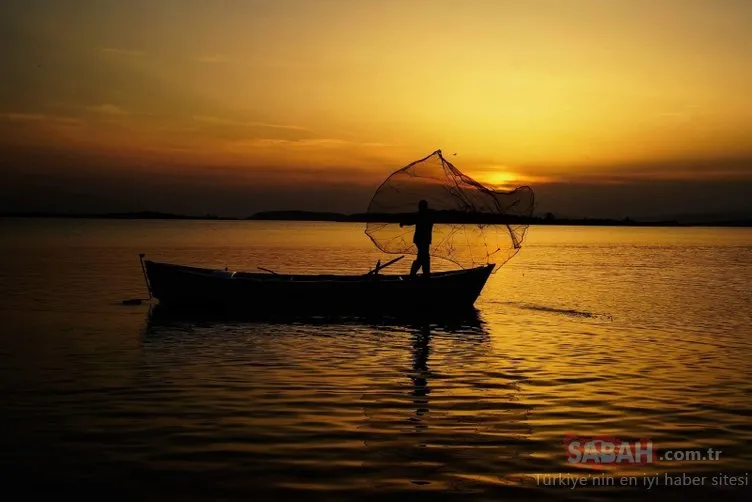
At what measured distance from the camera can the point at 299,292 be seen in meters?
23.0

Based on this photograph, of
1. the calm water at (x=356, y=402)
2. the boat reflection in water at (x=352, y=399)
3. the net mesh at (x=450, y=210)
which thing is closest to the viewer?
the calm water at (x=356, y=402)

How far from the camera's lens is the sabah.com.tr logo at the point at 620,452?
8.73 meters

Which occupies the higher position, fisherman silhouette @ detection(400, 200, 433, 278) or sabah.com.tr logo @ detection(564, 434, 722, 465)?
fisherman silhouette @ detection(400, 200, 433, 278)

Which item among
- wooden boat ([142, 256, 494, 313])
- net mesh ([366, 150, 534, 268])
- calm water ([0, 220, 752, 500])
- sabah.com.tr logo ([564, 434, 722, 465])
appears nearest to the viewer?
calm water ([0, 220, 752, 500])

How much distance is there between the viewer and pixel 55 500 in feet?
24.4

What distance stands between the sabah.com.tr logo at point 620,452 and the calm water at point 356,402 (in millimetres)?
193

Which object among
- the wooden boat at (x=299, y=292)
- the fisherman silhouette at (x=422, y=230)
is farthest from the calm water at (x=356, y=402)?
the fisherman silhouette at (x=422, y=230)

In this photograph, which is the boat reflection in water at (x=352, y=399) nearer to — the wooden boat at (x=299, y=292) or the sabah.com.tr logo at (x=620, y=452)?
the sabah.com.tr logo at (x=620, y=452)

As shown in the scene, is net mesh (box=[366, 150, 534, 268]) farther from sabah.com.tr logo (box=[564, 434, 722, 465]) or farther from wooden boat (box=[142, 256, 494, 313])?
sabah.com.tr logo (box=[564, 434, 722, 465])

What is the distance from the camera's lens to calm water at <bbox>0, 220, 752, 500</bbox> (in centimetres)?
809

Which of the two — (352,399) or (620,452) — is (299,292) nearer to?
(352,399)

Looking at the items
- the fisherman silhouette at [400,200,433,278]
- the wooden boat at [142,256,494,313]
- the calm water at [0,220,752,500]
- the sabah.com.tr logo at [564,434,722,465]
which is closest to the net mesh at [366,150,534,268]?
the fisherman silhouette at [400,200,433,278]

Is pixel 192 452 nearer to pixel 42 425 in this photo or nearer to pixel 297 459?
pixel 297 459

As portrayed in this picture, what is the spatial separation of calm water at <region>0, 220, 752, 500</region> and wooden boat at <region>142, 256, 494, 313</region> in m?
1.50
